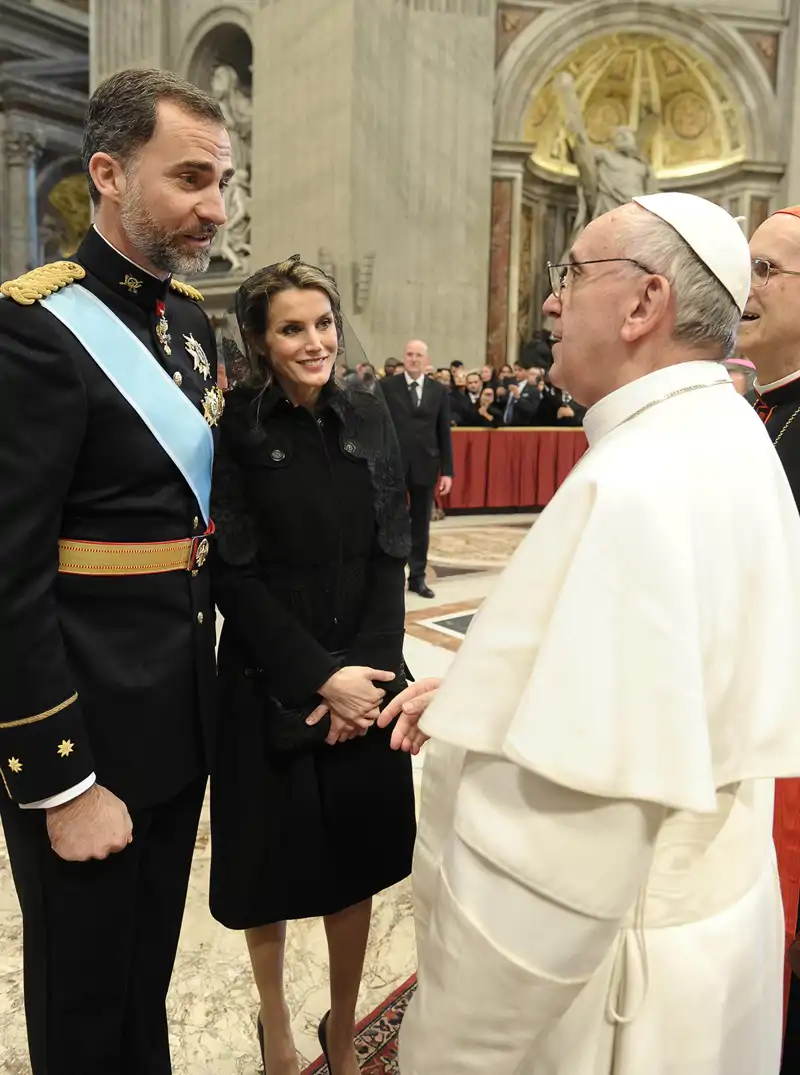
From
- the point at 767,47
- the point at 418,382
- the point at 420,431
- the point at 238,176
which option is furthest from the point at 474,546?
the point at 767,47

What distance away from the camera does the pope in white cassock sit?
3.17 ft

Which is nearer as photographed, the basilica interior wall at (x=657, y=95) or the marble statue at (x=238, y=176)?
the basilica interior wall at (x=657, y=95)

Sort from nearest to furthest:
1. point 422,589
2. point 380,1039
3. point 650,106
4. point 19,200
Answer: point 380,1039, point 422,589, point 650,106, point 19,200

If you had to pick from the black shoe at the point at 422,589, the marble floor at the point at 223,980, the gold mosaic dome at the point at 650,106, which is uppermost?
the gold mosaic dome at the point at 650,106

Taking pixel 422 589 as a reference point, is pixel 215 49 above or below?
above

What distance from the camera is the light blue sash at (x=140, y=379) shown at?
4.68 feet

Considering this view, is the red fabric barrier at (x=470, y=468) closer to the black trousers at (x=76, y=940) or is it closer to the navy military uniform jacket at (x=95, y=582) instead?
the navy military uniform jacket at (x=95, y=582)

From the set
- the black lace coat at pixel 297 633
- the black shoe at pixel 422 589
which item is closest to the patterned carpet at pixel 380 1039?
the black lace coat at pixel 297 633

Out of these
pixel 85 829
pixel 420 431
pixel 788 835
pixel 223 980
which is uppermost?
pixel 420 431

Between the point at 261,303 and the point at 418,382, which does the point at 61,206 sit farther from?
the point at 261,303

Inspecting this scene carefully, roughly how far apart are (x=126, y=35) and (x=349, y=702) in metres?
17.1

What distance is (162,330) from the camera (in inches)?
63.1

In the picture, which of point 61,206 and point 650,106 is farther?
point 61,206

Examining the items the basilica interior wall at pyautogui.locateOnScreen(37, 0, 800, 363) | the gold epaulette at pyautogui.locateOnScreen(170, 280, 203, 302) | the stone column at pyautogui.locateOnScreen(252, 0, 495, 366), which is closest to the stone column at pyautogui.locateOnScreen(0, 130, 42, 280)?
the basilica interior wall at pyautogui.locateOnScreen(37, 0, 800, 363)
